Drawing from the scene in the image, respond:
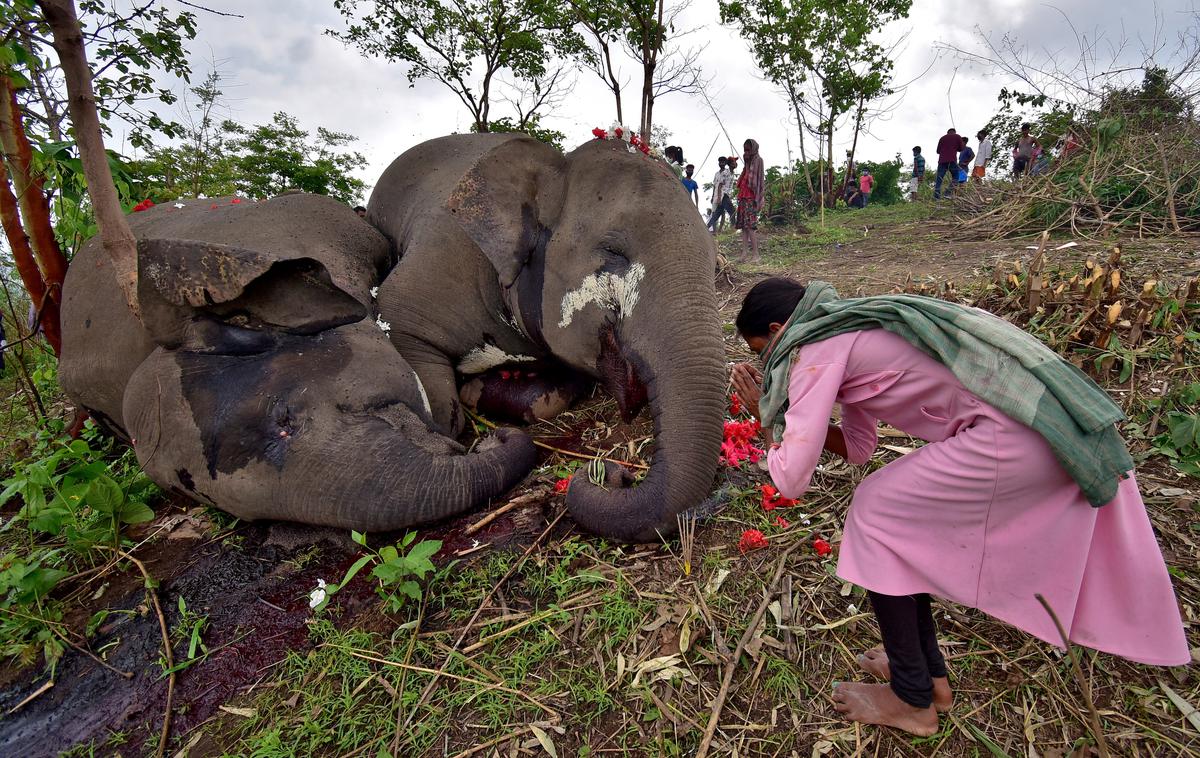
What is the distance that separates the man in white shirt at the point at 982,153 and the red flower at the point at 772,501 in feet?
46.5

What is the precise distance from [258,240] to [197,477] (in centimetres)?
155

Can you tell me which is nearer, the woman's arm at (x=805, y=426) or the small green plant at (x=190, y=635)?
the woman's arm at (x=805, y=426)

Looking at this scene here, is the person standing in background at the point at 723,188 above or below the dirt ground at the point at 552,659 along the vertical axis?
above

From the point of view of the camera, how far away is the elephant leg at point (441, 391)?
3562 mm

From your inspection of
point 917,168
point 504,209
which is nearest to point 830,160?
point 917,168

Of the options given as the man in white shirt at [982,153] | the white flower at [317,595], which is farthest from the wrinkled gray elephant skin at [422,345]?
the man in white shirt at [982,153]

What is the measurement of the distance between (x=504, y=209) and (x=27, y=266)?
13.2 feet

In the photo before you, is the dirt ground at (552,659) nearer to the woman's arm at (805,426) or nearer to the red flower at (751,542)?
the red flower at (751,542)

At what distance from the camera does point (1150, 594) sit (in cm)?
157

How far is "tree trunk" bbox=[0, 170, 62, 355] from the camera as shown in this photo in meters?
4.47

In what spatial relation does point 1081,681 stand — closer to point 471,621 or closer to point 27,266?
point 471,621

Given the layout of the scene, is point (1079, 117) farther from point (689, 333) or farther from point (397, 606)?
point (397, 606)

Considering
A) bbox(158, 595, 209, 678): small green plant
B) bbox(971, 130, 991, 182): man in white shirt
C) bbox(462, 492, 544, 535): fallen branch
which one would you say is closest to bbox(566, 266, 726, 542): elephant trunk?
bbox(462, 492, 544, 535): fallen branch

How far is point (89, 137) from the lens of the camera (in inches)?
117
